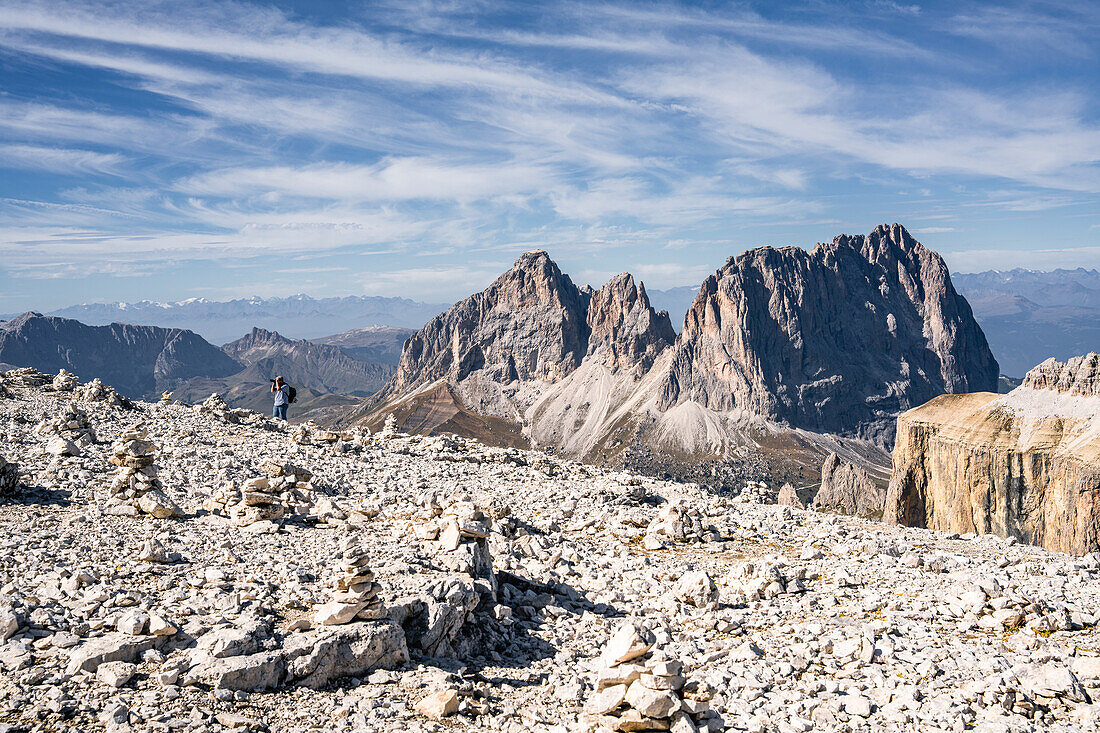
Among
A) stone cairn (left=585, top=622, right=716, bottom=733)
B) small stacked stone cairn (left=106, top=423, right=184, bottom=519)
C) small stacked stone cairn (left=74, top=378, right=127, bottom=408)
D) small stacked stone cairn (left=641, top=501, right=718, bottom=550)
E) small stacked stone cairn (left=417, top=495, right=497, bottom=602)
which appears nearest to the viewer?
stone cairn (left=585, top=622, right=716, bottom=733)

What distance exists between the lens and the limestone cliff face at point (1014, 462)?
87.6 meters

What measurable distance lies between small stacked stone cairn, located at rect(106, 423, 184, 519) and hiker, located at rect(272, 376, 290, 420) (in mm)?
16151

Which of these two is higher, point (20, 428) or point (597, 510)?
point (20, 428)

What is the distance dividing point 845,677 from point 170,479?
22408 millimetres

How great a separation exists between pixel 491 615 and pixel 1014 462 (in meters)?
109

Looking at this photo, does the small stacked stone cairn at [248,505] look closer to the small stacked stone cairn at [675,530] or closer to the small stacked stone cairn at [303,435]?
the small stacked stone cairn at [303,435]

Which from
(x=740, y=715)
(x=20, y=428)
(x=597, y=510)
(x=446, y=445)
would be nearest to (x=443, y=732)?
(x=740, y=715)

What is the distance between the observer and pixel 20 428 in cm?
2809

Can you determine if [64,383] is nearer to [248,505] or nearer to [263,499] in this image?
[248,505]

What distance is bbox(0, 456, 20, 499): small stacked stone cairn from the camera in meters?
18.9

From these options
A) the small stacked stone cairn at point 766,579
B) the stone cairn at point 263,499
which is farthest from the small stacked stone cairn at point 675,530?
the stone cairn at point 263,499

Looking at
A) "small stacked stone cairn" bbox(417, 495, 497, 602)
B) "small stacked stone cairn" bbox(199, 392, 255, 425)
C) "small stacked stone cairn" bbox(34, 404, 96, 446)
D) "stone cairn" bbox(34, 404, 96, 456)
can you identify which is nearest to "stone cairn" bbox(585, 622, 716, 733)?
"small stacked stone cairn" bbox(417, 495, 497, 602)

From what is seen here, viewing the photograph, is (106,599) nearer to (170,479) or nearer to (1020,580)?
(170,479)

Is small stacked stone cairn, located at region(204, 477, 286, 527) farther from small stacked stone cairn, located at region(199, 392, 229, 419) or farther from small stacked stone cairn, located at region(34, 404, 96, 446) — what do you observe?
small stacked stone cairn, located at region(199, 392, 229, 419)
